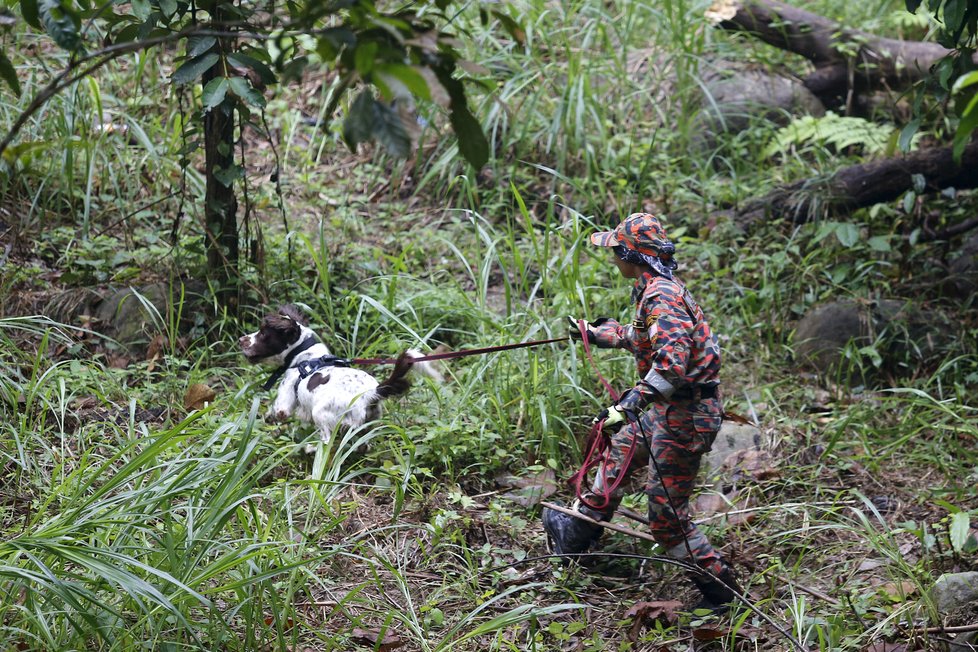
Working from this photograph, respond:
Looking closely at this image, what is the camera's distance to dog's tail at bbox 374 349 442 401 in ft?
14.0

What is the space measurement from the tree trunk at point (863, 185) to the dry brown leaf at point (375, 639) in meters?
4.28

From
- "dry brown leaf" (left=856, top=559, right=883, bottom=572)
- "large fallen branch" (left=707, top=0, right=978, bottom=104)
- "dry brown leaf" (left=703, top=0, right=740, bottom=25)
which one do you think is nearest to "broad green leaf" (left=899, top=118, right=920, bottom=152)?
"dry brown leaf" (left=856, top=559, right=883, bottom=572)

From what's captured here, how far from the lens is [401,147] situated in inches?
70.9

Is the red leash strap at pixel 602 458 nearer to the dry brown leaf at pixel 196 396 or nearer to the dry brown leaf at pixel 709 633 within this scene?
the dry brown leaf at pixel 709 633

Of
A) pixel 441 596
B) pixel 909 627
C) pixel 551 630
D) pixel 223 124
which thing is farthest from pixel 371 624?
pixel 223 124

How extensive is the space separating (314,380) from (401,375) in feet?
1.53

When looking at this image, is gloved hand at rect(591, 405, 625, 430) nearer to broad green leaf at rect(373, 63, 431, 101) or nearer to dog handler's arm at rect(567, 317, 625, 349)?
dog handler's arm at rect(567, 317, 625, 349)

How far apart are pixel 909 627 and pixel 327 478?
2382mm

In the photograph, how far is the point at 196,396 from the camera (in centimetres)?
479

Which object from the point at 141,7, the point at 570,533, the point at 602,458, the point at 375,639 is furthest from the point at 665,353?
the point at 141,7

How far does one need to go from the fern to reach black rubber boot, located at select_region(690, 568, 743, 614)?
159 inches

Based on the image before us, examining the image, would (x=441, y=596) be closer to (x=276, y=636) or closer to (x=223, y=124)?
(x=276, y=636)

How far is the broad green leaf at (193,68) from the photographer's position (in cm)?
379

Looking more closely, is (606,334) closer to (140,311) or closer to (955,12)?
(955,12)
